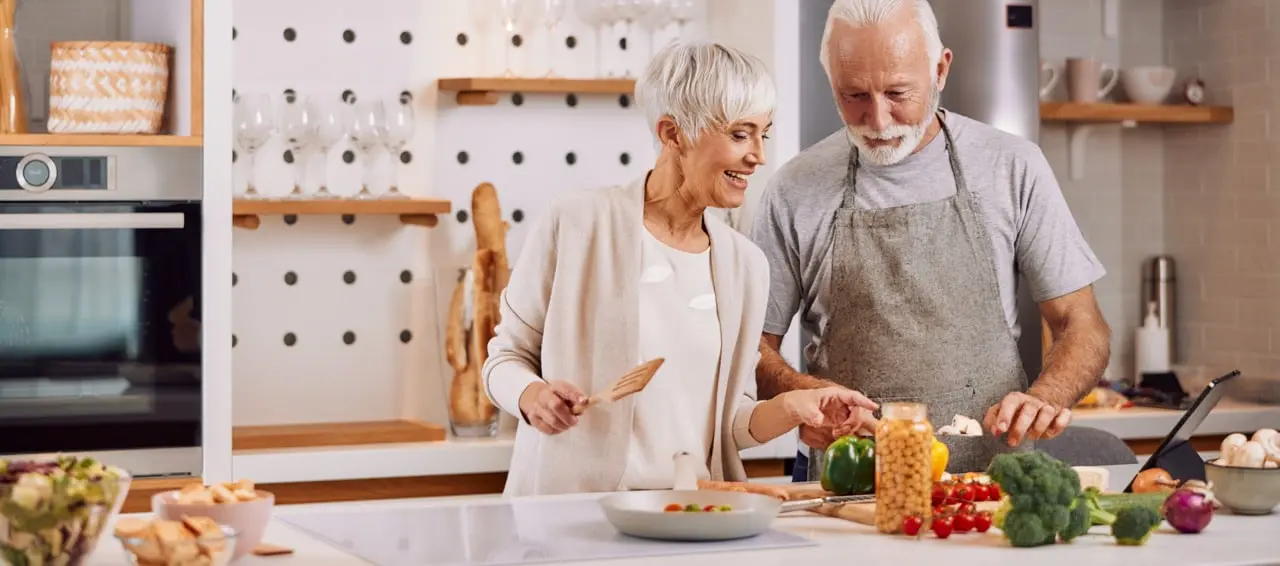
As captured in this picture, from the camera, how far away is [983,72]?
160 inches

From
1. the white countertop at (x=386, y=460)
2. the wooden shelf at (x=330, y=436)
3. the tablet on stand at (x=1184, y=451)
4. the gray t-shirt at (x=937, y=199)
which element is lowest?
the white countertop at (x=386, y=460)

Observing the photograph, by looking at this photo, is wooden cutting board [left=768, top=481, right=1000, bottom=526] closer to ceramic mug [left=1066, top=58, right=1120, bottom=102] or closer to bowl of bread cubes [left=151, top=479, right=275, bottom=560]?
bowl of bread cubes [left=151, top=479, right=275, bottom=560]

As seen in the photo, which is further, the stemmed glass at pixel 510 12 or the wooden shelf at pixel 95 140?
the stemmed glass at pixel 510 12

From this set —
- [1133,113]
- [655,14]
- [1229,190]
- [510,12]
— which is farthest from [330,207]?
[1229,190]

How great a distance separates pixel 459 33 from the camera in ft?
13.3

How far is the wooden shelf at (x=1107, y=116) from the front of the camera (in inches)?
179

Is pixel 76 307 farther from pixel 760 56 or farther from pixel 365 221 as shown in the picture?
pixel 760 56

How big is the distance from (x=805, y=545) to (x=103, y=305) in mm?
2006

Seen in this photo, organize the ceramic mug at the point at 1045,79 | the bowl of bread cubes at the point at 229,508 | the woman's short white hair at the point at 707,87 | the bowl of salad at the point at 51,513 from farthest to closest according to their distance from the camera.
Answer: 1. the ceramic mug at the point at 1045,79
2. the woman's short white hair at the point at 707,87
3. the bowl of bread cubes at the point at 229,508
4. the bowl of salad at the point at 51,513

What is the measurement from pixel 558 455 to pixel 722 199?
49cm

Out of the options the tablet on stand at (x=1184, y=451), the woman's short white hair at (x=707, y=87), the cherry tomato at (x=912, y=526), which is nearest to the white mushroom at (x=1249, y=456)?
the tablet on stand at (x=1184, y=451)

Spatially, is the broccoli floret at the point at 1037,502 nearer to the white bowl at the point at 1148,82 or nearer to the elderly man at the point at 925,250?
the elderly man at the point at 925,250

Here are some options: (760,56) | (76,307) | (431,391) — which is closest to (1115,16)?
(760,56)

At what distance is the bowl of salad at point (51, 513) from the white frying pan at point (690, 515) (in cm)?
61
